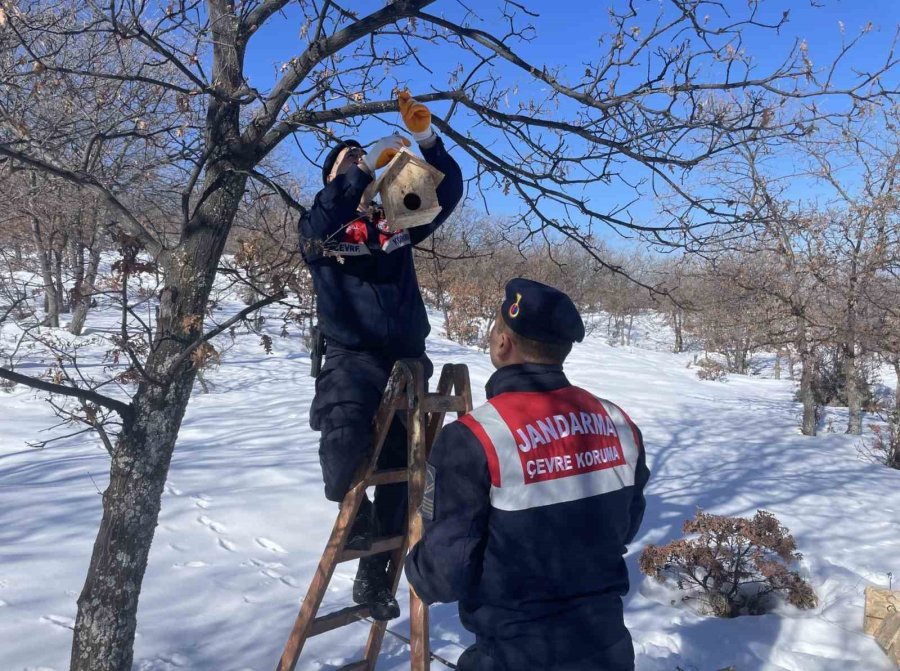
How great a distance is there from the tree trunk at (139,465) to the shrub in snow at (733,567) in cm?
357

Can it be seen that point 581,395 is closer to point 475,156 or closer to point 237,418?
point 475,156

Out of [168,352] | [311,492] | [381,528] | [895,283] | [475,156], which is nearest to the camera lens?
[168,352]

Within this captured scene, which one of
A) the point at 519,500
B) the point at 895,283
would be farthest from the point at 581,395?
the point at 895,283

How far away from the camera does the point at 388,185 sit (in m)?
2.33

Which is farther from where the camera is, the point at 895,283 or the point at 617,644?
the point at 895,283

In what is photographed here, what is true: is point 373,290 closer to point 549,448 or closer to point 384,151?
point 384,151

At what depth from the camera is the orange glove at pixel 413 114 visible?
2369 mm

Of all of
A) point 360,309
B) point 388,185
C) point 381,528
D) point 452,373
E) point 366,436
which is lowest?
point 381,528

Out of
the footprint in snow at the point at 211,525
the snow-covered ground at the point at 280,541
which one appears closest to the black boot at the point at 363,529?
the snow-covered ground at the point at 280,541

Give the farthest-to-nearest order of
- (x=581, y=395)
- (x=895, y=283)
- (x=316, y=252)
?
(x=895, y=283) < (x=316, y=252) < (x=581, y=395)

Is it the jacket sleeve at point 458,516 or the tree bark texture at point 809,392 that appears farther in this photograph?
the tree bark texture at point 809,392

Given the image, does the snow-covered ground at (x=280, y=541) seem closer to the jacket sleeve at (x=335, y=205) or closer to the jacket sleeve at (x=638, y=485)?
the jacket sleeve at (x=638, y=485)

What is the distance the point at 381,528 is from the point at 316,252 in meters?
1.21

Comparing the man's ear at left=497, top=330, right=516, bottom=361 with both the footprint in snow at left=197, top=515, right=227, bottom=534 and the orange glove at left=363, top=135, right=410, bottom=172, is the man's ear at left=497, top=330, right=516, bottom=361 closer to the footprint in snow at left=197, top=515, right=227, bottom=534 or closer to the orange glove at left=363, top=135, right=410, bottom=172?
the orange glove at left=363, top=135, right=410, bottom=172
